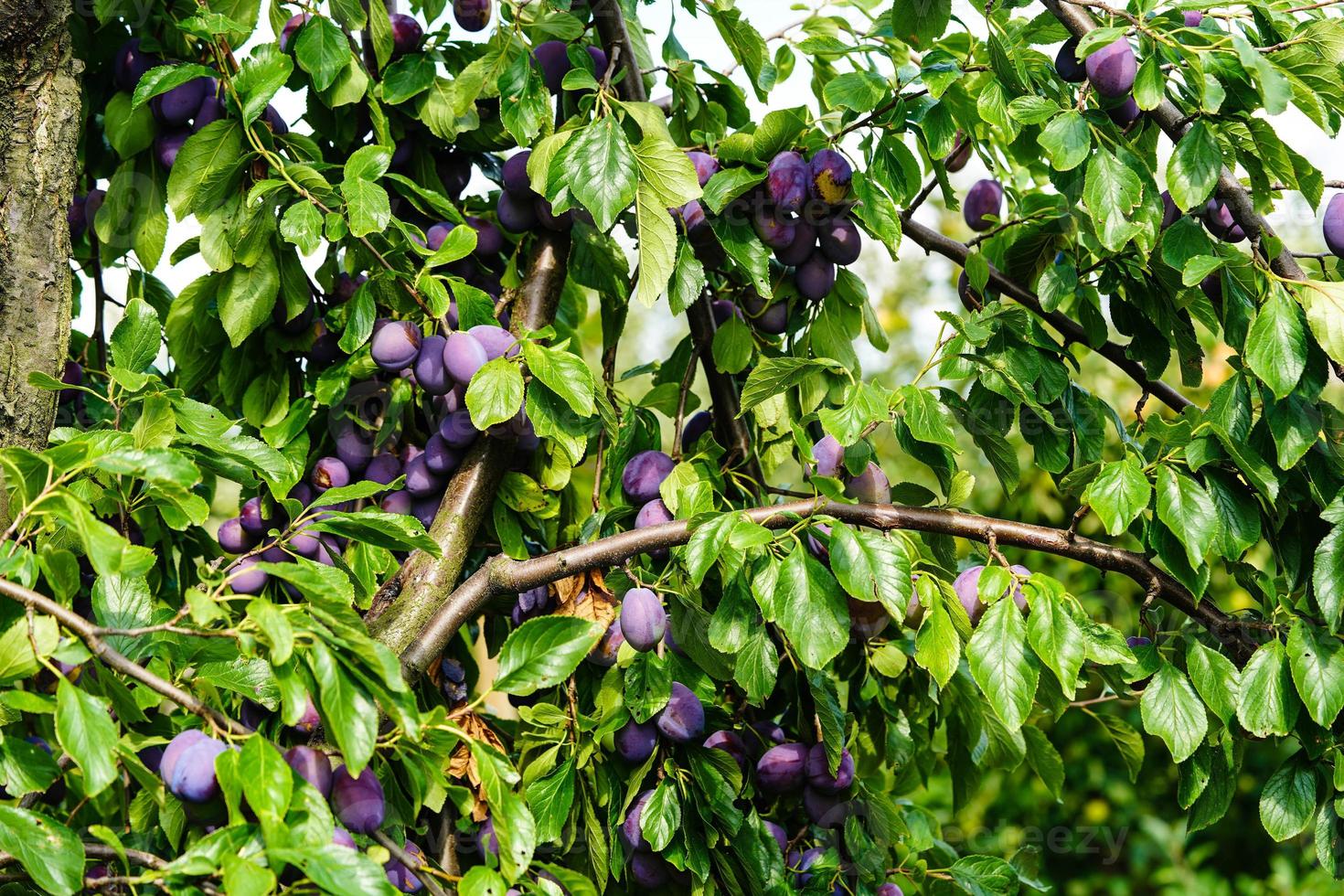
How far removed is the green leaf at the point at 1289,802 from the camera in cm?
118

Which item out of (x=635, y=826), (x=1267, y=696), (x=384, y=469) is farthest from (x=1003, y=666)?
(x=384, y=469)

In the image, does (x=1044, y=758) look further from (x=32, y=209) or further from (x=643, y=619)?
(x=32, y=209)

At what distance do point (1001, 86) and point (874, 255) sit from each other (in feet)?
18.3

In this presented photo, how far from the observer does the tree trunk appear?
3.80 ft

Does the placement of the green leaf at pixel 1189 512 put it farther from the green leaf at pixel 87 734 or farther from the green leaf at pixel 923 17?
the green leaf at pixel 87 734

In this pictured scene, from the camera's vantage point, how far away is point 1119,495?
41.8 inches

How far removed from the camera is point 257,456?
3.46 ft

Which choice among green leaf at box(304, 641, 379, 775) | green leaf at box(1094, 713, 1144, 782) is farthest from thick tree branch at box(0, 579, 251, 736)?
green leaf at box(1094, 713, 1144, 782)

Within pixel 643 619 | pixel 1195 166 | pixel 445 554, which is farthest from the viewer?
pixel 445 554

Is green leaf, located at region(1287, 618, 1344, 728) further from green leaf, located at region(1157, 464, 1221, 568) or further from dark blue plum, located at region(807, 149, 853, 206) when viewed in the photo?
dark blue plum, located at region(807, 149, 853, 206)

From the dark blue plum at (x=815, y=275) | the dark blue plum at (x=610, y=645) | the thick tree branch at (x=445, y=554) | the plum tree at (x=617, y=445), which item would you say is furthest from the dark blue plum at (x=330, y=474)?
the dark blue plum at (x=815, y=275)

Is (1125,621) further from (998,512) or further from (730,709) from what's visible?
(998,512)

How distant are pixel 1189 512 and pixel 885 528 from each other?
0.27m

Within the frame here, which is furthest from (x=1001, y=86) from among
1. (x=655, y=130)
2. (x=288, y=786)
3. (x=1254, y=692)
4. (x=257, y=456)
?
(x=288, y=786)
